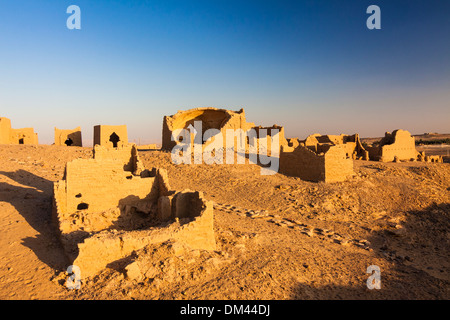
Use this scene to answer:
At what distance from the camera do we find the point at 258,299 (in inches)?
172

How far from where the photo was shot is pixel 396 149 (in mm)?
22094

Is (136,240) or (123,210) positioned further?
(123,210)

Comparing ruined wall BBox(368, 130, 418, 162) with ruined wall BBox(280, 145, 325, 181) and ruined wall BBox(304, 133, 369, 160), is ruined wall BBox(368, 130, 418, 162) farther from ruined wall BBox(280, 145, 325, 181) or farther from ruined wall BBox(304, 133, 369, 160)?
ruined wall BBox(280, 145, 325, 181)

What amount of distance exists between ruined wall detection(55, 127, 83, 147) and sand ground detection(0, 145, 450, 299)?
9.09m

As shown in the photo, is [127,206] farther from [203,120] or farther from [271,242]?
[203,120]

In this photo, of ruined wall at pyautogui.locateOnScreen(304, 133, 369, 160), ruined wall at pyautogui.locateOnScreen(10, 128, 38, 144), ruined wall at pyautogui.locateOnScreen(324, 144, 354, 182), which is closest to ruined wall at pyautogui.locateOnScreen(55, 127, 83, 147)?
ruined wall at pyautogui.locateOnScreen(10, 128, 38, 144)

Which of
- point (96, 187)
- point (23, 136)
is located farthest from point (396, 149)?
point (23, 136)

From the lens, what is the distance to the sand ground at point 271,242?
4.59 m

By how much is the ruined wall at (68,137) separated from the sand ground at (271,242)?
29.8 feet

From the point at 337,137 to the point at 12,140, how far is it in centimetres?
2842

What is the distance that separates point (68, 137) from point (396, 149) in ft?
91.5

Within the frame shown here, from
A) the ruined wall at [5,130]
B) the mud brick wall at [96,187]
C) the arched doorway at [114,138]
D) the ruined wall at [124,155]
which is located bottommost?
the mud brick wall at [96,187]

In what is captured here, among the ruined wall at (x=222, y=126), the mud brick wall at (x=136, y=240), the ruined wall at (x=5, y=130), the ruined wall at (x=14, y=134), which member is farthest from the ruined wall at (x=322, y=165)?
the ruined wall at (x=14, y=134)

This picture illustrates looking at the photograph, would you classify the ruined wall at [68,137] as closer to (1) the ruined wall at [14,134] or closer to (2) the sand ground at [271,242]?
(1) the ruined wall at [14,134]
